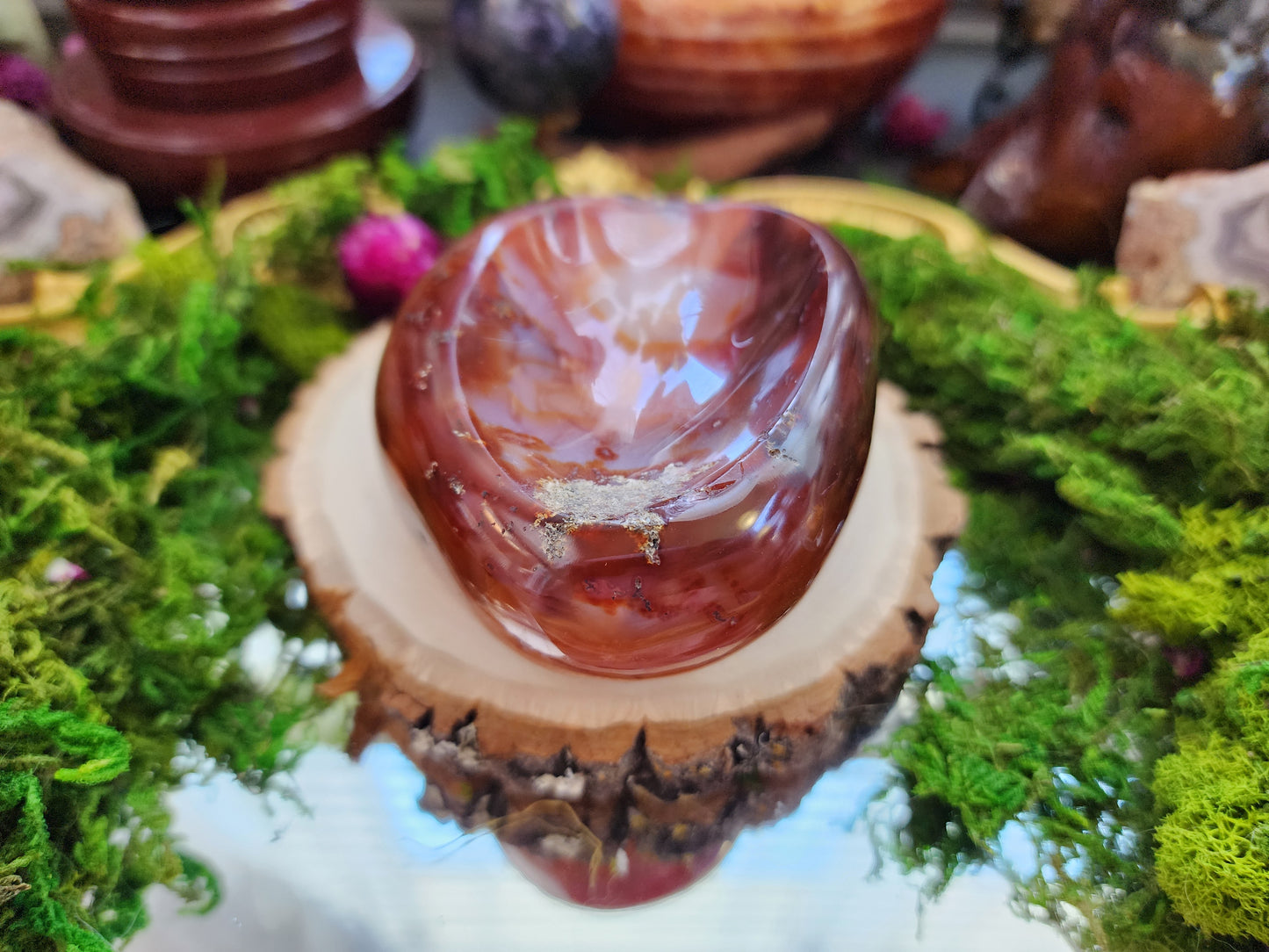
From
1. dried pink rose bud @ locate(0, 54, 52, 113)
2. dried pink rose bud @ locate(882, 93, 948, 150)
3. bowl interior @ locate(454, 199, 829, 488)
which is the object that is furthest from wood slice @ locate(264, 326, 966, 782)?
dried pink rose bud @ locate(882, 93, 948, 150)

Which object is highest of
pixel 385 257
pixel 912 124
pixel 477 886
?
pixel 385 257

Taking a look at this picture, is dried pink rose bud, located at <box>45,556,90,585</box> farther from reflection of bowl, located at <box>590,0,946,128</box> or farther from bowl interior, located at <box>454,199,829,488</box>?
reflection of bowl, located at <box>590,0,946,128</box>

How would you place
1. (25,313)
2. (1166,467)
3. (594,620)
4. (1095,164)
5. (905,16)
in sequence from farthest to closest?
1. (905,16)
2. (1095,164)
3. (25,313)
4. (1166,467)
5. (594,620)

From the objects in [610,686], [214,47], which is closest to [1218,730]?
[610,686]

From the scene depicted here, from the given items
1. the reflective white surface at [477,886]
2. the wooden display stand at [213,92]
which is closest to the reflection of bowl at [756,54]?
the wooden display stand at [213,92]

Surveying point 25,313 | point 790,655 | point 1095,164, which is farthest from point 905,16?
point 25,313

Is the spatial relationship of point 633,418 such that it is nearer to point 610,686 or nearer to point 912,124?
point 610,686

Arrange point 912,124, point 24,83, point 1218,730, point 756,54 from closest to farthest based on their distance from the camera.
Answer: point 1218,730 → point 24,83 → point 756,54 → point 912,124

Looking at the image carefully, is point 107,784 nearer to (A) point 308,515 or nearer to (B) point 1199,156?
(A) point 308,515
